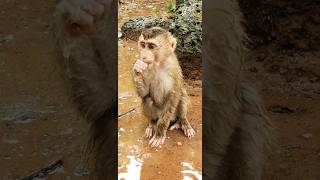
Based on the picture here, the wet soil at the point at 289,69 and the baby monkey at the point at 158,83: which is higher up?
the wet soil at the point at 289,69

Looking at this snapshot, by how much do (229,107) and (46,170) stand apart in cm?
40

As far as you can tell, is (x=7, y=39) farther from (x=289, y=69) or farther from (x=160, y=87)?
(x=160, y=87)

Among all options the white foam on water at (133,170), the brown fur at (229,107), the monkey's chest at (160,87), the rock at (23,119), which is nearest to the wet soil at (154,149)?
the white foam on water at (133,170)

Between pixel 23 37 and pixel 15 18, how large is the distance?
38mm

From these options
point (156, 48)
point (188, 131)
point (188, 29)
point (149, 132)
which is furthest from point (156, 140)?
point (188, 29)

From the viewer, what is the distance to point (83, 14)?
3.70ft

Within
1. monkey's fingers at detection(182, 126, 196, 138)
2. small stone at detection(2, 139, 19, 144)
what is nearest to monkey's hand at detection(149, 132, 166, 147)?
monkey's fingers at detection(182, 126, 196, 138)

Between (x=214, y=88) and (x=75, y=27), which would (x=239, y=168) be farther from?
(x=75, y=27)

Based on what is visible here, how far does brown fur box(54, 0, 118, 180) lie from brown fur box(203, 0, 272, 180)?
20 cm

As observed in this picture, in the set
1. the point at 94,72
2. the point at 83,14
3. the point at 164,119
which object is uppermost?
the point at 83,14

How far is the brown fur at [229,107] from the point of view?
1120mm

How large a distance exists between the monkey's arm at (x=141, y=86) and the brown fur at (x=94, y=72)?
123 inches

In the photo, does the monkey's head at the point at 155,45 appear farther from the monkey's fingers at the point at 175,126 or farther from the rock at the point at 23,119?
the rock at the point at 23,119

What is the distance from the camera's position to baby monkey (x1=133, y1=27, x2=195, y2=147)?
447cm
